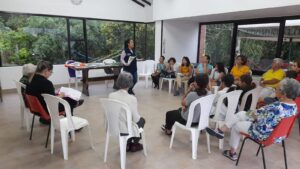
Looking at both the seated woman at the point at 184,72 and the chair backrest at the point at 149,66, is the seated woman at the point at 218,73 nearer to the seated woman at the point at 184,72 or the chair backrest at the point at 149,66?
the seated woman at the point at 184,72

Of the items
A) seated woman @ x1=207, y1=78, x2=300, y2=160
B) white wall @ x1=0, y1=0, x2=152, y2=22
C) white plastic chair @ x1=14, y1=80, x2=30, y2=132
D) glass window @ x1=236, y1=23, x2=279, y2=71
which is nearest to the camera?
seated woman @ x1=207, y1=78, x2=300, y2=160

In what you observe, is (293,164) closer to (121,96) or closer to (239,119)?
(239,119)

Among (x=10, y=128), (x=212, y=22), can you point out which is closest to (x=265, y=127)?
(x=10, y=128)

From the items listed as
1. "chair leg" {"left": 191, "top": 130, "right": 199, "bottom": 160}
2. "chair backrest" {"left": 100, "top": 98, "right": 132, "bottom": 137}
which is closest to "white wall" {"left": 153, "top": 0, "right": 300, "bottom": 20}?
"chair leg" {"left": 191, "top": 130, "right": 199, "bottom": 160}

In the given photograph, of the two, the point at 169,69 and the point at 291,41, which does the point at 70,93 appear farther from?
the point at 291,41

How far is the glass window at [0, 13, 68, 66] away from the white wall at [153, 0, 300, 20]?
296cm

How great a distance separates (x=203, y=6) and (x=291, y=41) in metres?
2.19

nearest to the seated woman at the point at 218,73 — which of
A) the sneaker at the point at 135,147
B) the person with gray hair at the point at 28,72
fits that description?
the sneaker at the point at 135,147

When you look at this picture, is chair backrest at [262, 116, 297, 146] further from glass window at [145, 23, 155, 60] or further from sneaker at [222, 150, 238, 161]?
glass window at [145, 23, 155, 60]

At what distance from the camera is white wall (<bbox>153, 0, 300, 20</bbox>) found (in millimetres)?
3836

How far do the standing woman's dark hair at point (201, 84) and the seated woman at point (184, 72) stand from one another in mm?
2948

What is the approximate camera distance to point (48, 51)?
6.07m

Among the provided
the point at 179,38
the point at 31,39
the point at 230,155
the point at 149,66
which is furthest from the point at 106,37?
the point at 230,155

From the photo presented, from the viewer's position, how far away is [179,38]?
23.3 ft
